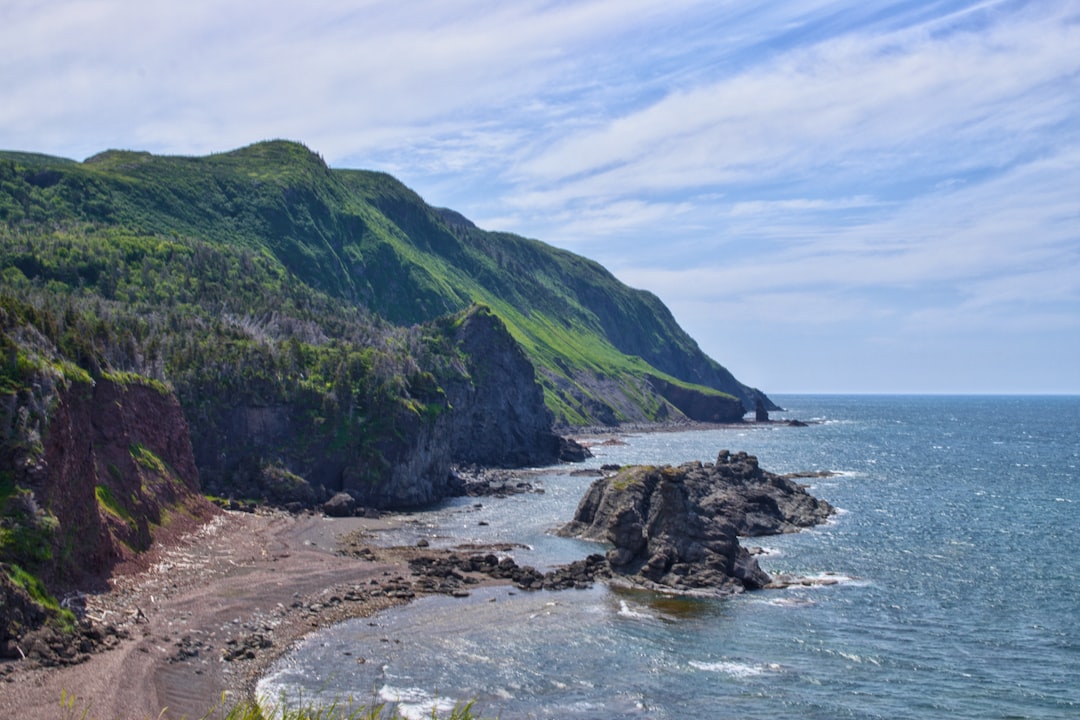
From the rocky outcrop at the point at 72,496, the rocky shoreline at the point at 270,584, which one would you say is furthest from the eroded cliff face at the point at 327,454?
the rocky outcrop at the point at 72,496

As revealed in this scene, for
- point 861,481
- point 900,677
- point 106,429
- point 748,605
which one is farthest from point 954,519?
point 106,429

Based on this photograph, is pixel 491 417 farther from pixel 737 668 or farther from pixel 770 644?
pixel 737 668

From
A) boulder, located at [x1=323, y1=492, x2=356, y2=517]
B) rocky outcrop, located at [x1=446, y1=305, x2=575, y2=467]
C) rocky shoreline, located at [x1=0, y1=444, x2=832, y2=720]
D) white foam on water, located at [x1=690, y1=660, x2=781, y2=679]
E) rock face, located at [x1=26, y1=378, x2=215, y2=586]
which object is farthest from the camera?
rocky outcrop, located at [x1=446, y1=305, x2=575, y2=467]

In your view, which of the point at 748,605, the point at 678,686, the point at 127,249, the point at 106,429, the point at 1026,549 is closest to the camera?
the point at 678,686

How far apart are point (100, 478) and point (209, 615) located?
19729 mm

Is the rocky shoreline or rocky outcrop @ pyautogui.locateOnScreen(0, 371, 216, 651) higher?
rocky outcrop @ pyautogui.locateOnScreen(0, 371, 216, 651)

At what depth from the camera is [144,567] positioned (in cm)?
6706

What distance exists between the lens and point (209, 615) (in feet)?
194

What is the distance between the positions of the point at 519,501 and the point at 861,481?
60.9 metres

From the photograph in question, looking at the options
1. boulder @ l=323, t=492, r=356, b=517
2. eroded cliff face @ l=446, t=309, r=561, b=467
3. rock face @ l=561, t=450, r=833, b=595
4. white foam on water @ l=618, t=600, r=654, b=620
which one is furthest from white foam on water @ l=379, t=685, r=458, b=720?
eroded cliff face @ l=446, t=309, r=561, b=467

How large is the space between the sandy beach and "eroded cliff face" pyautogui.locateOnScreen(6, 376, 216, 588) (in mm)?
2600

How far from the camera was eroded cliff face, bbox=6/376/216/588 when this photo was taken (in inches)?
2133

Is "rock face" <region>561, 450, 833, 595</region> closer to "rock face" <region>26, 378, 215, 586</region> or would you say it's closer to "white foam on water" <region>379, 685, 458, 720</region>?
"white foam on water" <region>379, 685, 458, 720</region>

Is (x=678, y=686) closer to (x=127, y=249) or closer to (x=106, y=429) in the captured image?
(x=106, y=429)
